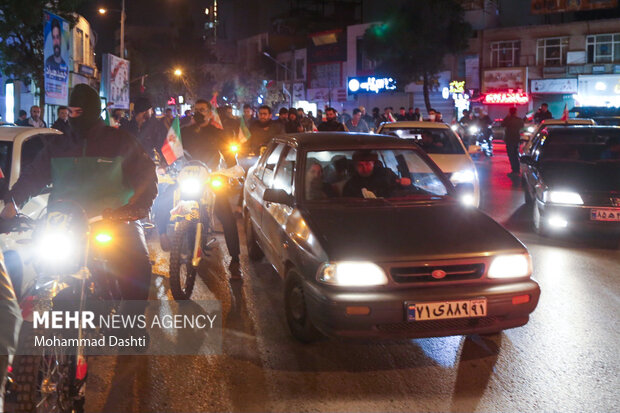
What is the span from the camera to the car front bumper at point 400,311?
453 centimetres

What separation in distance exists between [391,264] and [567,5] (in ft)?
158

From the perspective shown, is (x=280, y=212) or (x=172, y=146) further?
(x=172, y=146)

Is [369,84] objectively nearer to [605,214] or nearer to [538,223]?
[538,223]

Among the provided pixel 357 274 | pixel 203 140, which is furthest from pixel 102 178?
pixel 203 140

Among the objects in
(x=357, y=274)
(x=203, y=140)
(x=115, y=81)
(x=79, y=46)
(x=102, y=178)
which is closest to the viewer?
(x=102, y=178)

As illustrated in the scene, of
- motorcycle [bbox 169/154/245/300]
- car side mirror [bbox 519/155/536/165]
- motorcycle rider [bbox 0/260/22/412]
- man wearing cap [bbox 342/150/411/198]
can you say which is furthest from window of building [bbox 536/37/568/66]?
motorcycle rider [bbox 0/260/22/412]

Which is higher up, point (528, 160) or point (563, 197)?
point (528, 160)

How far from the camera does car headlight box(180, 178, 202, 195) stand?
6715 millimetres

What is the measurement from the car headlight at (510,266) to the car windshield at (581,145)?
6.55 metres

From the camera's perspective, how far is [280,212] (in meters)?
6.09

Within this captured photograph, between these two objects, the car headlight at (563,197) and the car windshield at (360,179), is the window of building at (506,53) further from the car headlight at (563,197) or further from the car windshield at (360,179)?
the car windshield at (360,179)

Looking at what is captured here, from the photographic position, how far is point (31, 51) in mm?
20484

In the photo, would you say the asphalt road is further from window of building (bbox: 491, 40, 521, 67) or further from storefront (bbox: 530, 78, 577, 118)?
window of building (bbox: 491, 40, 521, 67)

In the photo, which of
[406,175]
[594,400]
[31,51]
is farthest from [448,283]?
[31,51]
